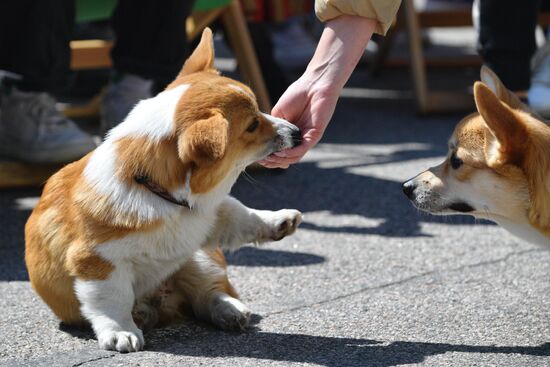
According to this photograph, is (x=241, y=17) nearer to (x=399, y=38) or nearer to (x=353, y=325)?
(x=353, y=325)

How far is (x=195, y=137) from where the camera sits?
6.93 ft

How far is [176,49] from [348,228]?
1057 mm

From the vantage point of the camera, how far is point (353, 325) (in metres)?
2.43

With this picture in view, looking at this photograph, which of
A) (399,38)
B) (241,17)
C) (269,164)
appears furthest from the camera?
(399,38)

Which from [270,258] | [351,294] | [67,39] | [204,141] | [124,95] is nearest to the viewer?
[204,141]

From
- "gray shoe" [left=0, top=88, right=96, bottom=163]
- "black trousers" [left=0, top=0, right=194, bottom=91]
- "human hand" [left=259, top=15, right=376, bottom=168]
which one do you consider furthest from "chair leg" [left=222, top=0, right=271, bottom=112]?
"human hand" [left=259, top=15, right=376, bottom=168]

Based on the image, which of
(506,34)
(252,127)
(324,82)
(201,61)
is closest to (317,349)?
(252,127)

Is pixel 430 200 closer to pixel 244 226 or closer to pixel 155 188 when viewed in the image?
pixel 244 226

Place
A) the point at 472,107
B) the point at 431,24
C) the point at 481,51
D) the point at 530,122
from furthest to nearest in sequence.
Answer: the point at 431,24
the point at 472,107
the point at 481,51
the point at 530,122

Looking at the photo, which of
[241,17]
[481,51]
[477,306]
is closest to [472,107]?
[481,51]

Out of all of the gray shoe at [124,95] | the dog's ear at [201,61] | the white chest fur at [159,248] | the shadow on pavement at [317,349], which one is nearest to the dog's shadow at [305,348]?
the shadow on pavement at [317,349]

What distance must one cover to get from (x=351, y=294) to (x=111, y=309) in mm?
751

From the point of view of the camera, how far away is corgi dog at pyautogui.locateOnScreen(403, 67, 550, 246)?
222 cm

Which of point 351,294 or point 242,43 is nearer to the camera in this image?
point 351,294
